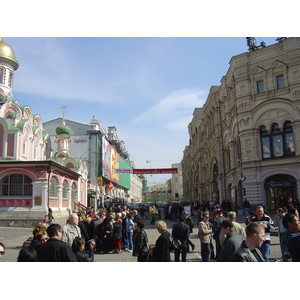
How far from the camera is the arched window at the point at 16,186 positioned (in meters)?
22.9

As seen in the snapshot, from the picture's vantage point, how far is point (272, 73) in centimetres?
2739

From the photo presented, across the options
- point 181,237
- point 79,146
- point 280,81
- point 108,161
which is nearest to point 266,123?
point 280,81

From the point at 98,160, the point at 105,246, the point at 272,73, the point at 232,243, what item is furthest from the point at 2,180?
the point at 98,160

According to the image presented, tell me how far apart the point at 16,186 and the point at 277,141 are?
69.9 feet

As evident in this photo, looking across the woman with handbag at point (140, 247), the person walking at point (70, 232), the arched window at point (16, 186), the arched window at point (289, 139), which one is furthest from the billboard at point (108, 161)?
the person walking at point (70, 232)

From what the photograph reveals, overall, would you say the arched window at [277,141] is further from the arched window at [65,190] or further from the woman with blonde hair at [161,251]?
the woman with blonde hair at [161,251]

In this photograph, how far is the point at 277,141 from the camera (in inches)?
1069

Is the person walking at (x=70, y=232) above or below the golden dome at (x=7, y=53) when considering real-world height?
below

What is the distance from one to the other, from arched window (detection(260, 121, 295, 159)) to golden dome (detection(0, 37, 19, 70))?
993 inches

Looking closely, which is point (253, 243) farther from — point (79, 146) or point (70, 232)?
point (79, 146)

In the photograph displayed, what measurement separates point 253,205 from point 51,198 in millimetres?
16535

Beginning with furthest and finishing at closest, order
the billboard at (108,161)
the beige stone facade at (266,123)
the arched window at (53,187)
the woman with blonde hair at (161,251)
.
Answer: the billboard at (108,161) → the beige stone facade at (266,123) → the arched window at (53,187) → the woman with blonde hair at (161,251)

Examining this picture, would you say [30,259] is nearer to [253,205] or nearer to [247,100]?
[253,205]

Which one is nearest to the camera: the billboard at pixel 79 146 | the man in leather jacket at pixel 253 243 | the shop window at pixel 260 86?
the man in leather jacket at pixel 253 243
